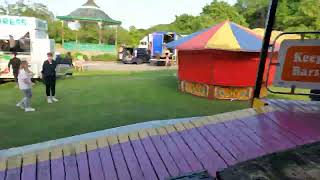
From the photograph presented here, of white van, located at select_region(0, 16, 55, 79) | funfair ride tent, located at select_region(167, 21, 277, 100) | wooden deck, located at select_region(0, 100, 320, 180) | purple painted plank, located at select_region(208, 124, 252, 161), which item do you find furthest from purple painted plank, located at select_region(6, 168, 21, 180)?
white van, located at select_region(0, 16, 55, 79)

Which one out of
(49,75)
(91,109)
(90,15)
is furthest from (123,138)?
(90,15)

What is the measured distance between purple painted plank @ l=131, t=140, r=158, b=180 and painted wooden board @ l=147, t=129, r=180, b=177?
19cm

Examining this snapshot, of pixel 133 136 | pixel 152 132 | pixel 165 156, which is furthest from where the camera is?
pixel 152 132

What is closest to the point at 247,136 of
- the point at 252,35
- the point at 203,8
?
the point at 252,35

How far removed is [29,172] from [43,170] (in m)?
0.17

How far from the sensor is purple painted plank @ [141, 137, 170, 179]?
4.13m

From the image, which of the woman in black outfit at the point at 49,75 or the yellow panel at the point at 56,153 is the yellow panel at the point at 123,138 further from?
the woman in black outfit at the point at 49,75

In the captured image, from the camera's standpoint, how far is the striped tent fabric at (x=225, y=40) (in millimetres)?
13117

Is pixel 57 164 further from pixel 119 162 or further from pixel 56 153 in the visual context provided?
pixel 119 162

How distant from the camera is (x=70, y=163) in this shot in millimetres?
4668

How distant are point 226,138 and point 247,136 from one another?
297 mm

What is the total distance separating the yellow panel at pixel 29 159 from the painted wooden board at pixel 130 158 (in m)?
1.19

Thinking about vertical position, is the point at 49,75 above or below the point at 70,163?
above

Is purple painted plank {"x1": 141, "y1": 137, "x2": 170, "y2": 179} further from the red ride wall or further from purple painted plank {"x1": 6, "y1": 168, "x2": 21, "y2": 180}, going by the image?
the red ride wall
